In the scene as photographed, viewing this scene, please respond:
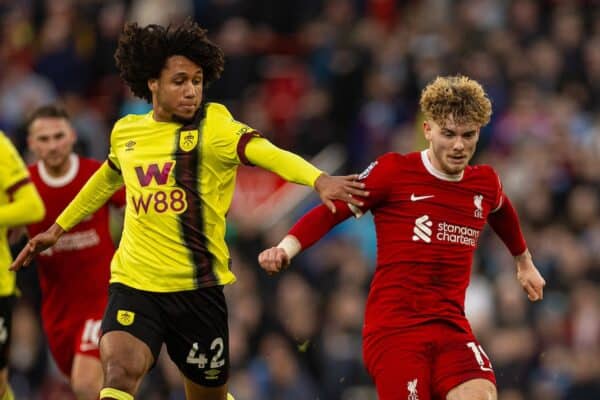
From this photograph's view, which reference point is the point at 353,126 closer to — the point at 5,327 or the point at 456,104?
the point at 5,327

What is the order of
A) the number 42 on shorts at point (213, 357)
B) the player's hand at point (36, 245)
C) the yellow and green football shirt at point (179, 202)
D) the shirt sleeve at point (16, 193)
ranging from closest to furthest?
1. the yellow and green football shirt at point (179, 202)
2. the number 42 on shorts at point (213, 357)
3. the player's hand at point (36, 245)
4. the shirt sleeve at point (16, 193)

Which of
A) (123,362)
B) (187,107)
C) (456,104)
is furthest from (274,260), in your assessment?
(456,104)

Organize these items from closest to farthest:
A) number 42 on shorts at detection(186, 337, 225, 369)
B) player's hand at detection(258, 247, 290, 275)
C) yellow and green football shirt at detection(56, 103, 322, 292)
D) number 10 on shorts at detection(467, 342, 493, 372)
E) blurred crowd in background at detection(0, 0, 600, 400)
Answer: player's hand at detection(258, 247, 290, 275) < number 10 on shorts at detection(467, 342, 493, 372) < yellow and green football shirt at detection(56, 103, 322, 292) < number 42 on shorts at detection(186, 337, 225, 369) < blurred crowd in background at detection(0, 0, 600, 400)

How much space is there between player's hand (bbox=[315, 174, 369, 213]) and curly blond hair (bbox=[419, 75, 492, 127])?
2.96 ft

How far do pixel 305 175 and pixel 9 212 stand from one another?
109 inches

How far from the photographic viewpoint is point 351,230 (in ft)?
59.4

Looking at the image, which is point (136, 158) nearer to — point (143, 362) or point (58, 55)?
point (143, 362)

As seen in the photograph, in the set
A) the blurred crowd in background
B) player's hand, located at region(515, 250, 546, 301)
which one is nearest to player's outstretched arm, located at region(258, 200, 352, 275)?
player's hand, located at region(515, 250, 546, 301)

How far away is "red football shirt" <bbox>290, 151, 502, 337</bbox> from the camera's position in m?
10.0

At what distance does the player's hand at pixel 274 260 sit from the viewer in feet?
31.3

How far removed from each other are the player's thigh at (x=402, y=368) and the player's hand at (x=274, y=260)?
2.78 ft

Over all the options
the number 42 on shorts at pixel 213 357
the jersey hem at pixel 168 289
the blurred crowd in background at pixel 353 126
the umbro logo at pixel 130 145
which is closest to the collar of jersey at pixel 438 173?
the jersey hem at pixel 168 289

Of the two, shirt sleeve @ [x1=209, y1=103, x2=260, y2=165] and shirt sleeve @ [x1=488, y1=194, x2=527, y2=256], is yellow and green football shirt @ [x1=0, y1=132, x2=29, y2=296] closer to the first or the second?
shirt sleeve @ [x1=209, y1=103, x2=260, y2=165]

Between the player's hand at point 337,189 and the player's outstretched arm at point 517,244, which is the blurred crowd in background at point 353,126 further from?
the player's hand at point 337,189
